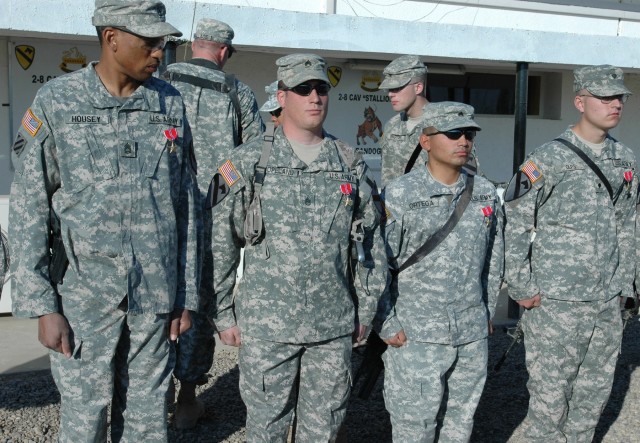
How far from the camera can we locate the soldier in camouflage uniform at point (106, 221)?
315 cm

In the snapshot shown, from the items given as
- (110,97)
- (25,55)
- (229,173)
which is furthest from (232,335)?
(25,55)

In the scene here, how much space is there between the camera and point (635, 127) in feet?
41.7

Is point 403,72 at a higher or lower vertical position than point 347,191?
higher

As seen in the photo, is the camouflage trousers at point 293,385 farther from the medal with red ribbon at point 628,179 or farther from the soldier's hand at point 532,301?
the medal with red ribbon at point 628,179

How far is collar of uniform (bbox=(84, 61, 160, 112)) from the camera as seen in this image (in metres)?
3.22

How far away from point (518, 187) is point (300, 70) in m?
1.47

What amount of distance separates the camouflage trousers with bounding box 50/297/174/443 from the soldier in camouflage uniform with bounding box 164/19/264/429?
1222 millimetres

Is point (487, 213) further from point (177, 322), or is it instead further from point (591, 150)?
point (177, 322)

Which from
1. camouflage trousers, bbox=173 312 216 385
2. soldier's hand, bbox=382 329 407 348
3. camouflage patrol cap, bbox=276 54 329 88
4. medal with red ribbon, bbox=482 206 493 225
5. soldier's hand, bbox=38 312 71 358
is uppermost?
camouflage patrol cap, bbox=276 54 329 88

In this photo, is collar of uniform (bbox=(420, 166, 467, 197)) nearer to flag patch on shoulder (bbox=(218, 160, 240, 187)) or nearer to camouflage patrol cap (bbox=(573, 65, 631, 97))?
flag patch on shoulder (bbox=(218, 160, 240, 187))

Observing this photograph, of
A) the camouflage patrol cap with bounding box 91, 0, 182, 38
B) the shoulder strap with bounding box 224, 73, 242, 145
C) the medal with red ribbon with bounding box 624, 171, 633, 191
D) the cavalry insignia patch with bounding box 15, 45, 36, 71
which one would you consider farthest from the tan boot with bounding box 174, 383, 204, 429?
the cavalry insignia patch with bounding box 15, 45, 36, 71

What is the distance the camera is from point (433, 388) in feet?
12.6

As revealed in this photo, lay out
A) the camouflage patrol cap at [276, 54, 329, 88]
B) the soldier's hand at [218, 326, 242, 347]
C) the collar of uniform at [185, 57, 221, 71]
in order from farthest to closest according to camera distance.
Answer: the collar of uniform at [185, 57, 221, 71] → the soldier's hand at [218, 326, 242, 347] → the camouflage patrol cap at [276, 54, 329, 88]

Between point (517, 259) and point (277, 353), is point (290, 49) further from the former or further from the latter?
point (277, 353)
